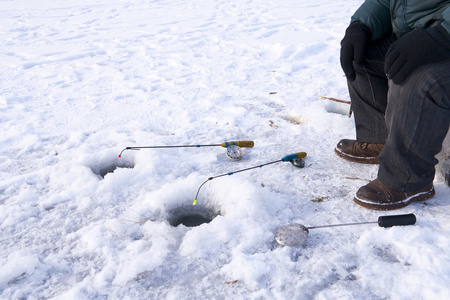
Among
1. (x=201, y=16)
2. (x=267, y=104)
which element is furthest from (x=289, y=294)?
(x=201, y=16)

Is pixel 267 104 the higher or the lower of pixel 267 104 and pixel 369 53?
the lower

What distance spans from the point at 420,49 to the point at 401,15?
0.52m

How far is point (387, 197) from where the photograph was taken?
218 cm

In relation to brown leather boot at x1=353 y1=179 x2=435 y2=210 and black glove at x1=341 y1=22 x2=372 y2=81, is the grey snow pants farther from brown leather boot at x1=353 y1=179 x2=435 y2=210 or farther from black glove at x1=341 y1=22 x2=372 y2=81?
black glove at x1=341 y1=22 x2=372 y2=81

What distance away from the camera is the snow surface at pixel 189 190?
1.75 m

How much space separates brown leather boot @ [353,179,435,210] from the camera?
85.9 inches

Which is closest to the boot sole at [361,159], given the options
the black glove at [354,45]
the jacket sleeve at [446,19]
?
the black glove at [354,45]

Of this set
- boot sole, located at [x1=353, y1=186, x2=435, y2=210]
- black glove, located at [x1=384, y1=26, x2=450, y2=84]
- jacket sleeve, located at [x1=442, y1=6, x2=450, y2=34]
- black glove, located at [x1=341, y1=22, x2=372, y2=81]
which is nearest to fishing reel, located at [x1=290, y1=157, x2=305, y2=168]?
boot sole, located at [x1=353, y1=186, x2=435, y2=210]

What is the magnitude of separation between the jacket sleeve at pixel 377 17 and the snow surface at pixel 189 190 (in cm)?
92

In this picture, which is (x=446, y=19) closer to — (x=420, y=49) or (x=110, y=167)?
(x=420, y=49)

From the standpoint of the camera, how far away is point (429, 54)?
75.3 inches

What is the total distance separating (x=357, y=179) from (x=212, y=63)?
3.41 m

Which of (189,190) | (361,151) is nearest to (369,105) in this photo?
(361,151)

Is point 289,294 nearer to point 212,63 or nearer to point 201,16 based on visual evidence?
point 212,63
